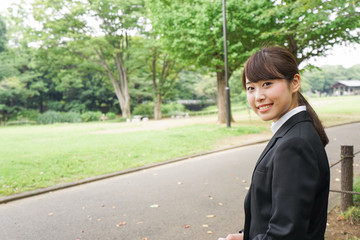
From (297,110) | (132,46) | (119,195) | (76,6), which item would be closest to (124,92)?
(132,46)

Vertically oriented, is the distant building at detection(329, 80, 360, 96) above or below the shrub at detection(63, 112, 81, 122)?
above

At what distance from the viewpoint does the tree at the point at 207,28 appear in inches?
555

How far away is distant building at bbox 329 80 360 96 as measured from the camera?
5268 centimetres

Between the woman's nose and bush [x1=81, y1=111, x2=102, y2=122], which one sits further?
bush [x1=81, y1=111, x2=102, y2=122]

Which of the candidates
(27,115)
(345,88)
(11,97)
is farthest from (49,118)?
(345,88)

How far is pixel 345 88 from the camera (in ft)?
179

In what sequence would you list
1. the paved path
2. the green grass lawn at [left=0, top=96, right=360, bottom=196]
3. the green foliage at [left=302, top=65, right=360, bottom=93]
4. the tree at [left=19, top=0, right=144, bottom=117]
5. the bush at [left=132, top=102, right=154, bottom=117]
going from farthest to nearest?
1. the green foliage at [left=302, top=65, right=360, bottom=93]
2. the bush at [left=132, top=102, right=154, bottom=117]
3. the tree at [left=19, top=0, right=144, bottom=117]
4. the green grass lawn at [left=0, top=96, right=360, bottom=196]
5. the paved path

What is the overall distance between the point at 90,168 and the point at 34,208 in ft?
8.26

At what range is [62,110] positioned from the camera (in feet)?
127

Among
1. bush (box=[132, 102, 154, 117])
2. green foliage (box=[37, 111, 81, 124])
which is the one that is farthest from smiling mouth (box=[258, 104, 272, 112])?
bush (box=[132, 102, 154, 117])

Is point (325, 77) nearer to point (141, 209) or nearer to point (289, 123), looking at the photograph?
point (141, 209)

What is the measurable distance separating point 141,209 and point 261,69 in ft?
13.0

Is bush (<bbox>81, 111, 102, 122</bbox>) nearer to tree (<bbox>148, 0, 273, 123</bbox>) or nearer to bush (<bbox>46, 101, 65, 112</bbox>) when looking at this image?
bush (<bbox>46, 101, 65, 112</bbox>)

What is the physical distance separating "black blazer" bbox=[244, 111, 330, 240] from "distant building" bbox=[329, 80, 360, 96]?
2316 inches
